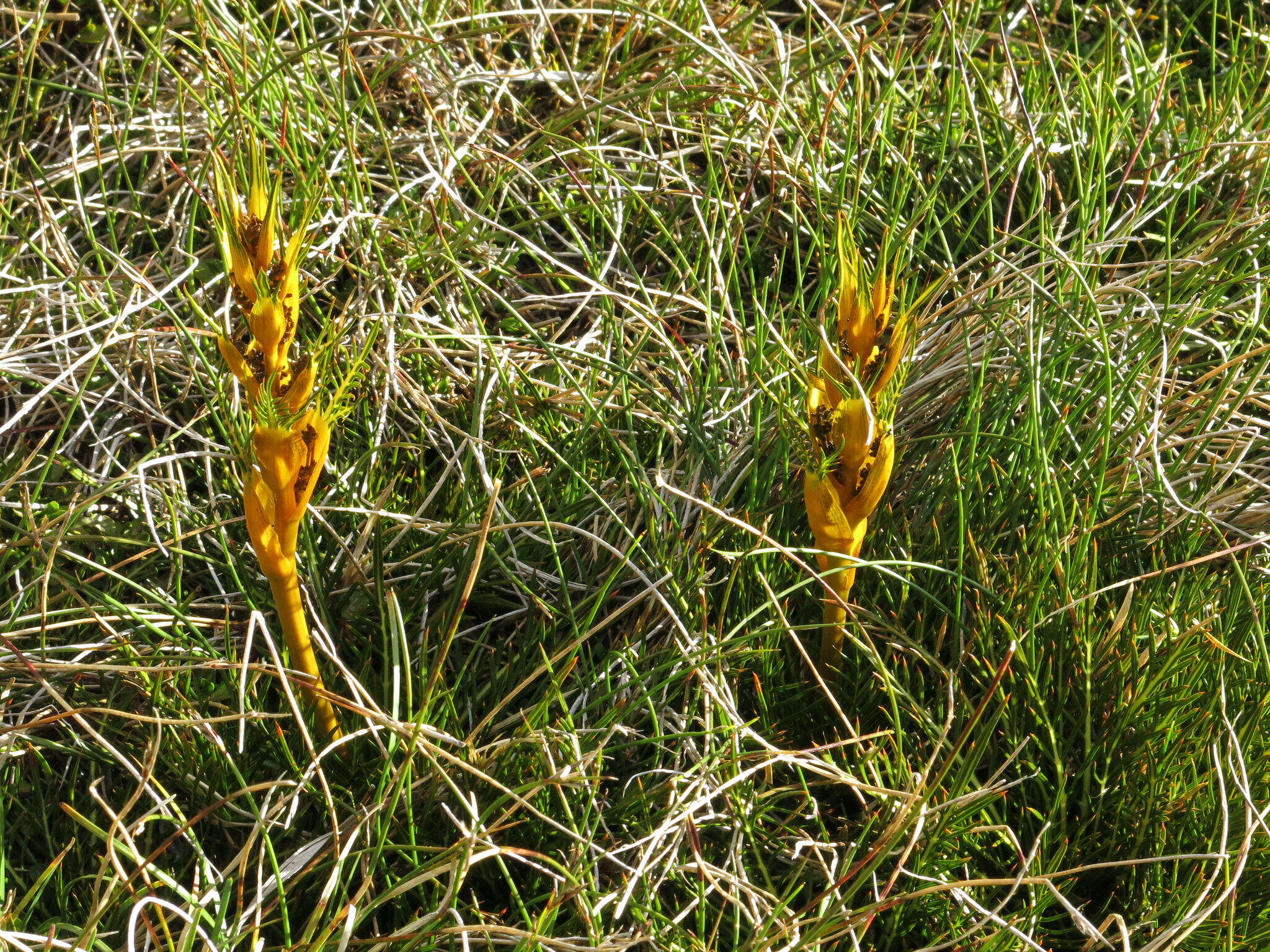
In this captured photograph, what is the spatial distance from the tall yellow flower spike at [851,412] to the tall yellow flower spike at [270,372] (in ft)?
1.66

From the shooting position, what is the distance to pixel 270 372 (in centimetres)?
103

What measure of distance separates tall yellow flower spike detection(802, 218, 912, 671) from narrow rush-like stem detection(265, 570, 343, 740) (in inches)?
22.5

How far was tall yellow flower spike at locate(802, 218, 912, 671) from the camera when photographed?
3.75ft

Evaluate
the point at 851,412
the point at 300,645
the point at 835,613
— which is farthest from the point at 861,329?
the point at 300,645

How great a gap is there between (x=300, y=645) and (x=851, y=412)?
0.67 meters

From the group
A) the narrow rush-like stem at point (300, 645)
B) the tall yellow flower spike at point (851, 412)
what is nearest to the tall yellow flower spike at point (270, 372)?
the narrow rush-like stem at point (300, 645)

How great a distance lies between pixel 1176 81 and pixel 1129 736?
5.39 feet

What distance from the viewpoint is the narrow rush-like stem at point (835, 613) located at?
1.34m

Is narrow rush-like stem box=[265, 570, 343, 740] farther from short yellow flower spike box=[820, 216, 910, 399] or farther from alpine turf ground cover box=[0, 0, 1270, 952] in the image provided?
short yellow flower spike box=[820, 216, 910, 399]

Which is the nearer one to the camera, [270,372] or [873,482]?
[270,372]

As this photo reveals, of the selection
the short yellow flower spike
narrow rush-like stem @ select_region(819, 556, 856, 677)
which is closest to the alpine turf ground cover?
narrow rush-like stem @ select_region(819, 556, 856, 677)

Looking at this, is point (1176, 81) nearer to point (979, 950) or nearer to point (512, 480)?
point (512, 480)

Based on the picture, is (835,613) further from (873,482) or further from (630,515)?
(630,515)

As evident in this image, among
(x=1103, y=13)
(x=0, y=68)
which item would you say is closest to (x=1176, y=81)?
(x=1103, y=13)
